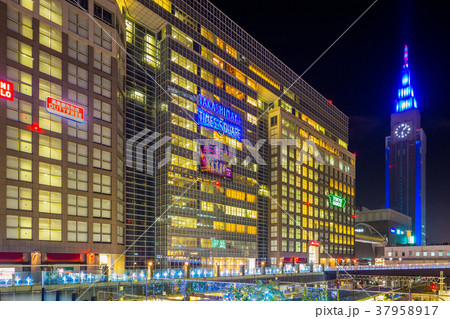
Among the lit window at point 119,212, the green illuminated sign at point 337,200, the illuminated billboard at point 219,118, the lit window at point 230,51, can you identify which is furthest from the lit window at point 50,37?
the green illuminated sign at point 337,200

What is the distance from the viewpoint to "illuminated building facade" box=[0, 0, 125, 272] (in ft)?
172

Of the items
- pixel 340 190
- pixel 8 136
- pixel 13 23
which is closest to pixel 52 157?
pixel 8 136

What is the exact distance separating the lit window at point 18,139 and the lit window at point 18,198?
5.10m

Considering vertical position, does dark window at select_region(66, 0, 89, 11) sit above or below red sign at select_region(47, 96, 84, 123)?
above

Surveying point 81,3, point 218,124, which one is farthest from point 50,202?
point 218,124

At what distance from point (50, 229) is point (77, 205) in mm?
5232

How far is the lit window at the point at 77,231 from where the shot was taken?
57.7m

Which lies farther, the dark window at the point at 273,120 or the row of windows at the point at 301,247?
the dark window at the point at 273,120

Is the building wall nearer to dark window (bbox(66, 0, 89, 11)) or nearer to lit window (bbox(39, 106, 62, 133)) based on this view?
lit window (bbox(39, 106, 62, 133))

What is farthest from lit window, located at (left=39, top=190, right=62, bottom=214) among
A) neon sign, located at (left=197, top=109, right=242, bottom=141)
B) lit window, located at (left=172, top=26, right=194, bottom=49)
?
lit window, located at (left=172, top=26, right=194, bottom=49)

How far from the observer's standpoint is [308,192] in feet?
424

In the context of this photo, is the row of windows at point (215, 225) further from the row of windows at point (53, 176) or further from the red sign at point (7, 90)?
the red sign at point (7, 90)

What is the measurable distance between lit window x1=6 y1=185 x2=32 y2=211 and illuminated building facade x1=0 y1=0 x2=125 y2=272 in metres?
0.12

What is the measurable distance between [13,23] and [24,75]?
22.5 feet
